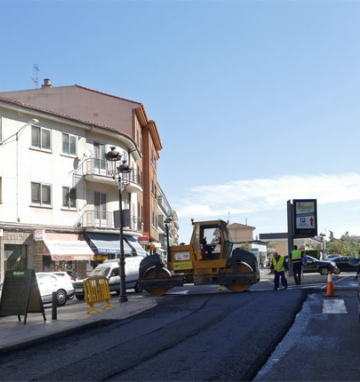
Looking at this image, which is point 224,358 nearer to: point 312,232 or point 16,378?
point 16,378

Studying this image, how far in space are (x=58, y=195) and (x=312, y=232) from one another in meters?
15.6

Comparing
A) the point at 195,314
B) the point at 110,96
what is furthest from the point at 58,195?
the point at 195,314

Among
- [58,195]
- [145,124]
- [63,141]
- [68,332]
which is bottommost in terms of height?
[68,332]

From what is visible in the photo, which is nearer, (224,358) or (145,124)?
(224,358)

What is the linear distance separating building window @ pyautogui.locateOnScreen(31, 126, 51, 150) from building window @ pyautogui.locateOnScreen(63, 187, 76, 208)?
2887mm

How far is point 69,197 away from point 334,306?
2435 centimetres

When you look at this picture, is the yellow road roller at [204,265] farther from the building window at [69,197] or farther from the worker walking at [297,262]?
the building window at [69,197]

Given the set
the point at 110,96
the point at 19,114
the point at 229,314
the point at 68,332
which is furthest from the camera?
the point at 110,96

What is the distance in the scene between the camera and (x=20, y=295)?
15.1 metres

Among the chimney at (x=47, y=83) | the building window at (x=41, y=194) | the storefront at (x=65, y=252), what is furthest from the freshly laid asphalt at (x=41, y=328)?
the chimney at (x=47, y=83)

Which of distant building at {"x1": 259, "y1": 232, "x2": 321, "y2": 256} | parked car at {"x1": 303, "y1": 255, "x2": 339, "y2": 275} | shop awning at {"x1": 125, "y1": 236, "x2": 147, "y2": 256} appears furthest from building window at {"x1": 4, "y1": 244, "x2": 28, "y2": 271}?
distant building at {"x1": 259, "y1": 232, "x2": 321, "y2": 256}

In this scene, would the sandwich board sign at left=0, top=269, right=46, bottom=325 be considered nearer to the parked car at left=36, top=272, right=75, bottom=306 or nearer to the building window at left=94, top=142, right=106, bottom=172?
Result: the parked car at left=36, top=272, right=75, bottom=306

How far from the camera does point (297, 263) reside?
26219 millimetres

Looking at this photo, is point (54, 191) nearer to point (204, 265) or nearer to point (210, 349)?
point (204, 265)
